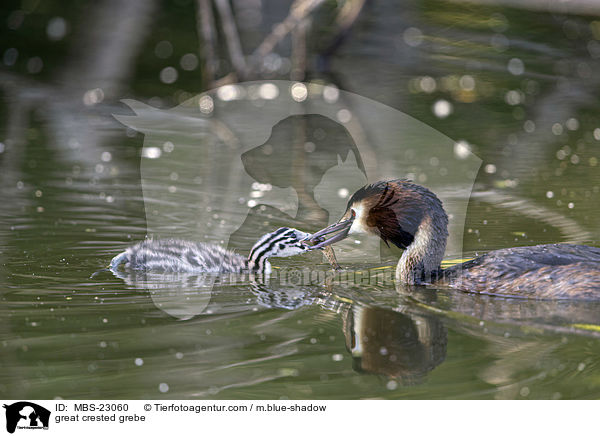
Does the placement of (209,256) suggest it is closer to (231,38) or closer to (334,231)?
(334,231)

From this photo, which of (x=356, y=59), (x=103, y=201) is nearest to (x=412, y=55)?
(x=356, y=59)

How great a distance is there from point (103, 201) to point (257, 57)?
418 cm

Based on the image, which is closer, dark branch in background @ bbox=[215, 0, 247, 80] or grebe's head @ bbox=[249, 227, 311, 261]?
grebe's head @ bbox=[249, 227, 311, 261]

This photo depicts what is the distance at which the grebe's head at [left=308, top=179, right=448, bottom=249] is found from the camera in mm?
5305

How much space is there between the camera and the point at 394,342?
450cm

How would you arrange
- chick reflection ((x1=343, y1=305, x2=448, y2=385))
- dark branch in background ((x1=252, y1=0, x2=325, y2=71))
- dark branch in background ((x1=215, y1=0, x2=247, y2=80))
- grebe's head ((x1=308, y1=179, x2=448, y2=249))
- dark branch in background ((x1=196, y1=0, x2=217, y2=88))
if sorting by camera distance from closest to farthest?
1. chick reflection ((x1=343, y1=305, x2=448, y2=385))
2. grebe's head ((x1=308, y1=179, x2=448, y2=249))
3. dark branch in background ((x1=252, y1=0, x2=325, y2=71))
4. dark branch in background ((x1=215, y1=0, x2=247, y2=80))
5. dark branch in background ((x1=196, y1=0, x2=217, y2=88))

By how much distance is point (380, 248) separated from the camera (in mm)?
6117

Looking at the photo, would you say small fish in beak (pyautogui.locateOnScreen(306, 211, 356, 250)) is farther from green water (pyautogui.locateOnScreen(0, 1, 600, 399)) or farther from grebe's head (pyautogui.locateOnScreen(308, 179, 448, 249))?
green water (pyautogui.locateOnScreen(0, 1, 600, 399))

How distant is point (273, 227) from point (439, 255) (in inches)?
60.3

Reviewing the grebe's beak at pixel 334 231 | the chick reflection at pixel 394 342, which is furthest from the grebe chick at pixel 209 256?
the chick reflection at pixel 394 342
